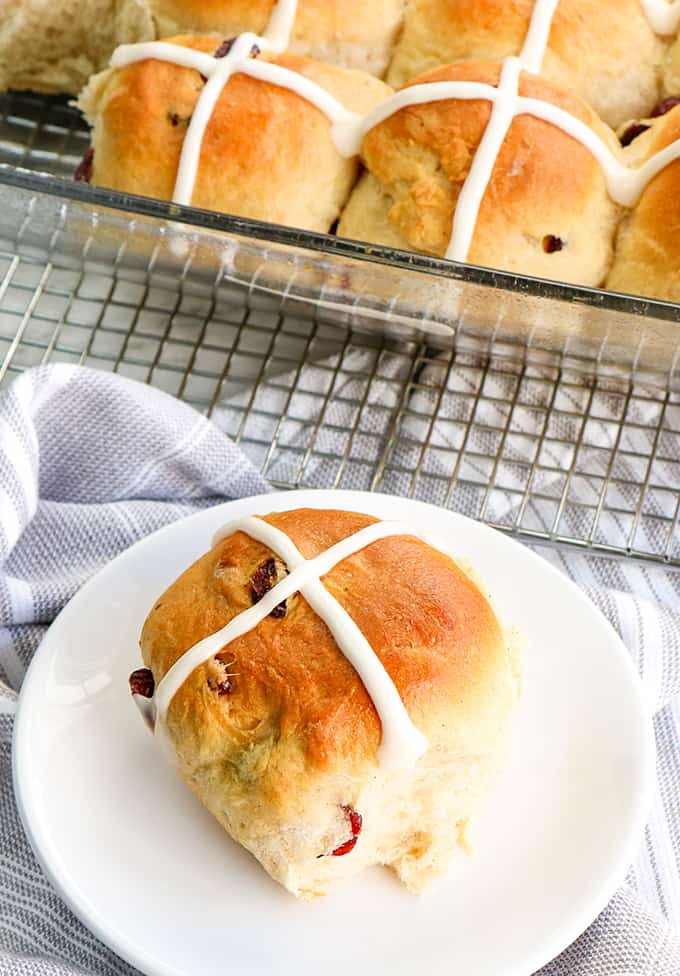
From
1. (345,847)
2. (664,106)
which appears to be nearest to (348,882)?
(345,847)

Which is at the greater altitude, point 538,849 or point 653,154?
point 653,154

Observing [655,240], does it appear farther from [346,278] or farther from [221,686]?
[221,686]

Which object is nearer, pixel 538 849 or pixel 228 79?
pixel 538 849

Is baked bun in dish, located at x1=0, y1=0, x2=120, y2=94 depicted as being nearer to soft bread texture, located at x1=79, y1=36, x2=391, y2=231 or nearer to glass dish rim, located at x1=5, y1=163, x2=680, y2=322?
soft bread texture, located at x1=79, y1=36, x2=391, y2=231

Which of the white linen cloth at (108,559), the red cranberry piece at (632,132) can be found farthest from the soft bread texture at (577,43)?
the white linen cloth at (108,559)

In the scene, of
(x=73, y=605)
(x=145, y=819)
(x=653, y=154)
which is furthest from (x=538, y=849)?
(x=653, y=154)

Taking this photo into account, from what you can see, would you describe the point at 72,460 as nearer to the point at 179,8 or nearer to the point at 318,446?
the point at 318,446

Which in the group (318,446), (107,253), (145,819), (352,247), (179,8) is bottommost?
(145,819)
